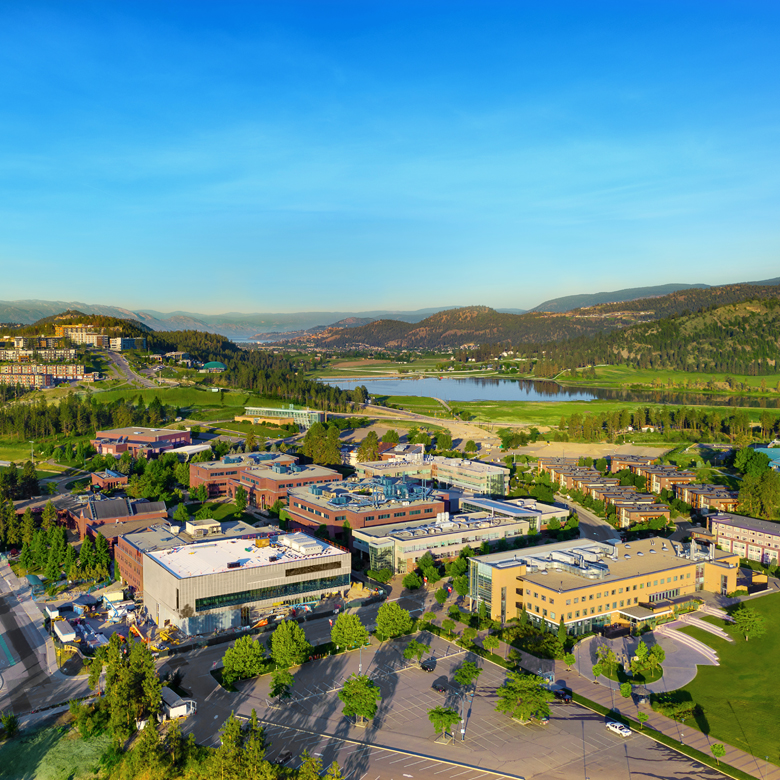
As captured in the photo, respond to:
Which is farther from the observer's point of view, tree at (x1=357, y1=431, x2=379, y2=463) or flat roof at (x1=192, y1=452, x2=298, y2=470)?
tree at (x1=357, y1=431, x2=379, y2=463)

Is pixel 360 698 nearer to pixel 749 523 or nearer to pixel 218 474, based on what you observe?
pixel 749 523

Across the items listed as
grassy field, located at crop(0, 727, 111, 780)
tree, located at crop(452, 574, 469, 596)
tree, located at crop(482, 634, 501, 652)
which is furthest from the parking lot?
tree, located at crop(452, 574, 469, 596)

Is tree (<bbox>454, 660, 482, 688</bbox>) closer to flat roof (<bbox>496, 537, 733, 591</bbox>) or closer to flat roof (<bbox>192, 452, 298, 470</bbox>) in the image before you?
flat roof (<bbox>496, 537, 733, 591</bbox>)

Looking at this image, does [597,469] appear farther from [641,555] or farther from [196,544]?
[196,544]

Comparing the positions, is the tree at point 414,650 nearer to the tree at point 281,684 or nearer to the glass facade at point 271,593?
the tree at point 281,684

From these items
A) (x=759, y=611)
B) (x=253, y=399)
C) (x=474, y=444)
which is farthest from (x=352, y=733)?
(x=253, y=399)

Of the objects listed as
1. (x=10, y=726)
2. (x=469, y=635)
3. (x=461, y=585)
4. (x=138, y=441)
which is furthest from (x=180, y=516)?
(x=469, y=635)
